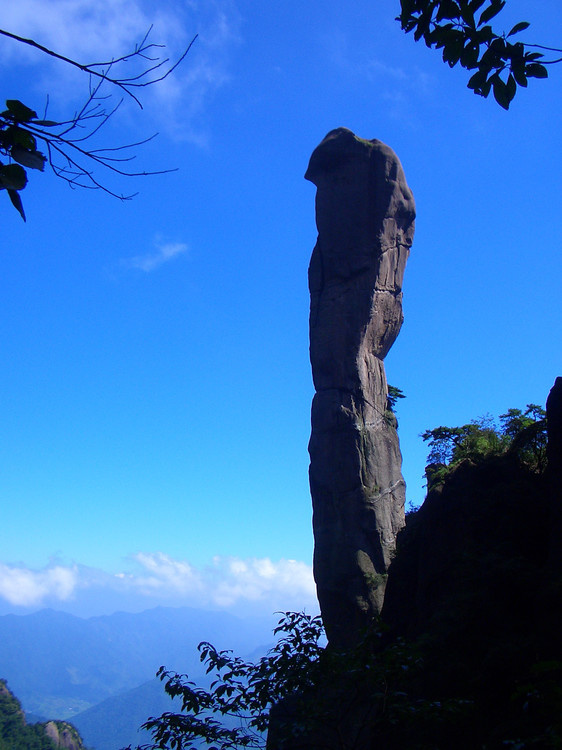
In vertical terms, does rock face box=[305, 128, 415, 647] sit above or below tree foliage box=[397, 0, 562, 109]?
above

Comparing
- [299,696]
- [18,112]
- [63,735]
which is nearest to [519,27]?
[18,112]

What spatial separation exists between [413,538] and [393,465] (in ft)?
8.96

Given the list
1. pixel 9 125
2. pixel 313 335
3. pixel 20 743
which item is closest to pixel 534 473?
pixel 313 335

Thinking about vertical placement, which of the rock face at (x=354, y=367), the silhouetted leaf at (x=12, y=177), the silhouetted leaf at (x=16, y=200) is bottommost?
the silhouetted leaf at (x=16, y=200)

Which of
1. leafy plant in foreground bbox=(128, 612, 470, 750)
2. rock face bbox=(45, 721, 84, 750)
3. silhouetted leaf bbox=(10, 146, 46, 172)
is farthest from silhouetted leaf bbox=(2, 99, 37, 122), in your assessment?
rock face bbox=(45, 721, 84, 750)

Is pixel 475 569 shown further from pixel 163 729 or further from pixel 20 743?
pixel 20 743

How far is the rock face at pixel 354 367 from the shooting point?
20891mm

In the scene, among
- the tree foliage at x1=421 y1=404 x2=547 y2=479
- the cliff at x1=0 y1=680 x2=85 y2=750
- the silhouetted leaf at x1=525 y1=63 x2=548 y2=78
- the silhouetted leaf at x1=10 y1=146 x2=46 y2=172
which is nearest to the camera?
the silhouetted leaf at x1=10 y1=146 x2=46 y2=172

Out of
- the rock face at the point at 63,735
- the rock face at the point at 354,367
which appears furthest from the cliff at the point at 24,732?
the rock face at the point at 354,367

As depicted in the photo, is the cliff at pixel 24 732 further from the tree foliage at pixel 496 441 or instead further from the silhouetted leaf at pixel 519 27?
the silhouetted leaf at pixel 519 27

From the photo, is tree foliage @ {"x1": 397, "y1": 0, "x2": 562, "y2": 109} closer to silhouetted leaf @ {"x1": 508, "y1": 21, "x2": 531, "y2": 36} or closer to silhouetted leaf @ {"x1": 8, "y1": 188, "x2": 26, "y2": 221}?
silhouetted leaf @ {"x1": 508, "y1": 21, "x2": 531, "y2": 36}

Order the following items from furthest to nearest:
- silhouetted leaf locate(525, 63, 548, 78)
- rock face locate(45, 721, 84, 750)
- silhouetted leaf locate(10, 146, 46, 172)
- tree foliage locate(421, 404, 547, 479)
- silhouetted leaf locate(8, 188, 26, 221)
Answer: rock face locate(45, 721, 84, 750), tree foliage locate(421, 404, 547, 479), silhouetted leaf locate(525, 63, 548, 78), silhouetted leaf locate(10, 146, 46, 172), silhouetted leaf locate(8, 188, 26, 221)

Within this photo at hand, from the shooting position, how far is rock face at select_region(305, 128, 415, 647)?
20891mm

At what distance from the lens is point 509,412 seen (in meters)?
21.4
